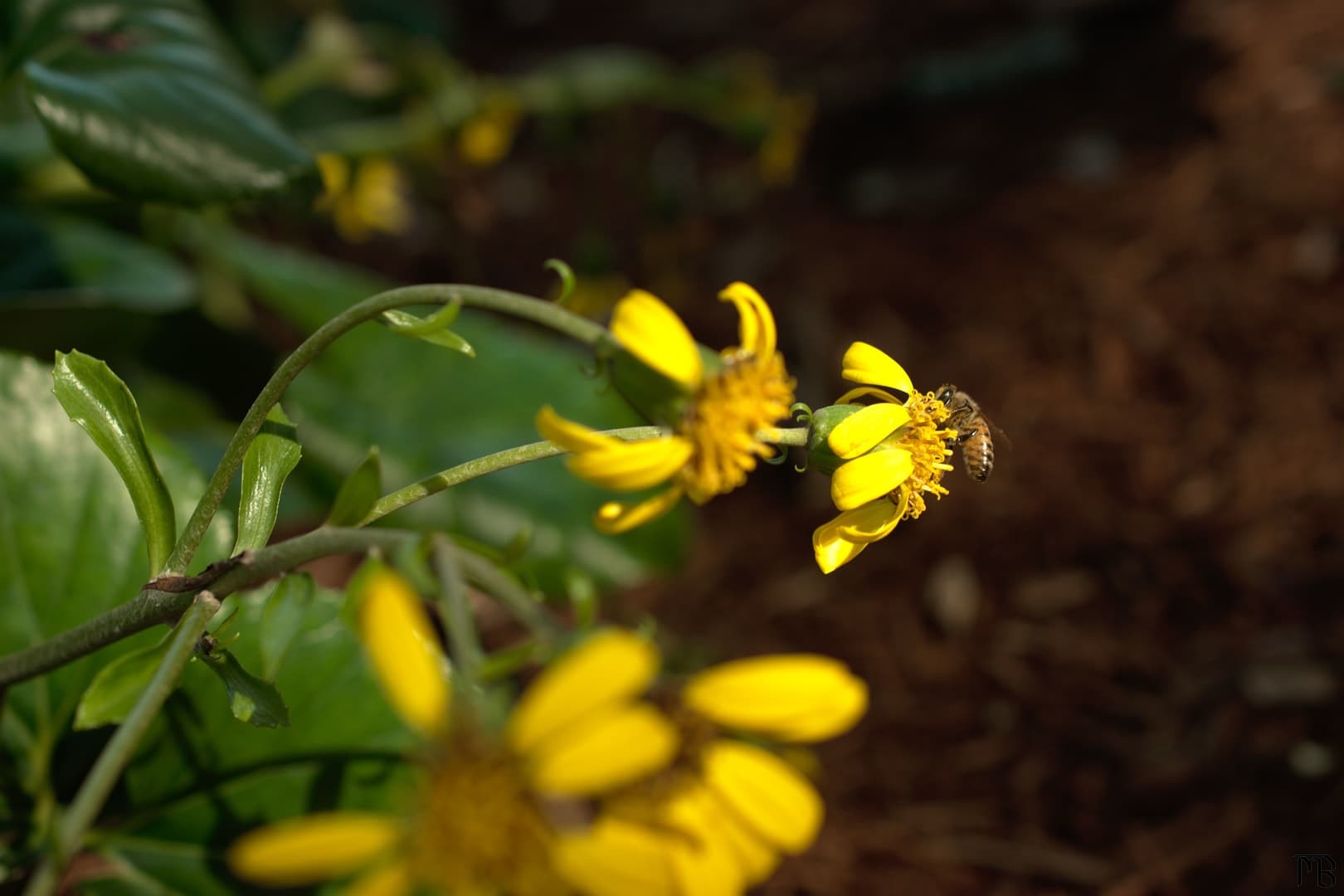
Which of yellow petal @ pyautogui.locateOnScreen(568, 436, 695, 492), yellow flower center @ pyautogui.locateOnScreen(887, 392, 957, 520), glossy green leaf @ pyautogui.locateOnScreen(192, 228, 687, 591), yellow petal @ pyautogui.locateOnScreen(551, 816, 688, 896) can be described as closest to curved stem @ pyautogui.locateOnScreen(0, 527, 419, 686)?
yellow petal @ pyautogui.locateOnScreen(568, 436, 695, 492)

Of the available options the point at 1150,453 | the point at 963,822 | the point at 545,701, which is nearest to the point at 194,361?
the point at 963,822

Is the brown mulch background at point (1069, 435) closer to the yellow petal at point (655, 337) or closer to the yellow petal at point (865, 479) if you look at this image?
the yellow petal at point (865, 479)

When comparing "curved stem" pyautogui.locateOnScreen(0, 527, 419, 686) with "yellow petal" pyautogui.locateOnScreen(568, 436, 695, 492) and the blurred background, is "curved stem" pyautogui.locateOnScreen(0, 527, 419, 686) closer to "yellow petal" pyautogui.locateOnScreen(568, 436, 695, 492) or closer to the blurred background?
"yellow petal" pyautogui.locateOnScreen(568, 436, 695, 492)

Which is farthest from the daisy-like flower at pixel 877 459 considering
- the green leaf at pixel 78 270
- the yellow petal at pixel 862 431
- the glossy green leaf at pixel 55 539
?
the green leaf at pixel 78 270

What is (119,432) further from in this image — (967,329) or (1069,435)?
(967,329)

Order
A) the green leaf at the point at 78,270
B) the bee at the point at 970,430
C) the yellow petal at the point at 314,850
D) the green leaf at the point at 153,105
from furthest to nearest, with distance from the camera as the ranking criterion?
the green leaf at the point at 78,270
the green leaf at the point at 153,105
the bee at the point at 970,430
the yellow petal at the point at 314,850

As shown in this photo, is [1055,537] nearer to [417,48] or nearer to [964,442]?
[964,442]
